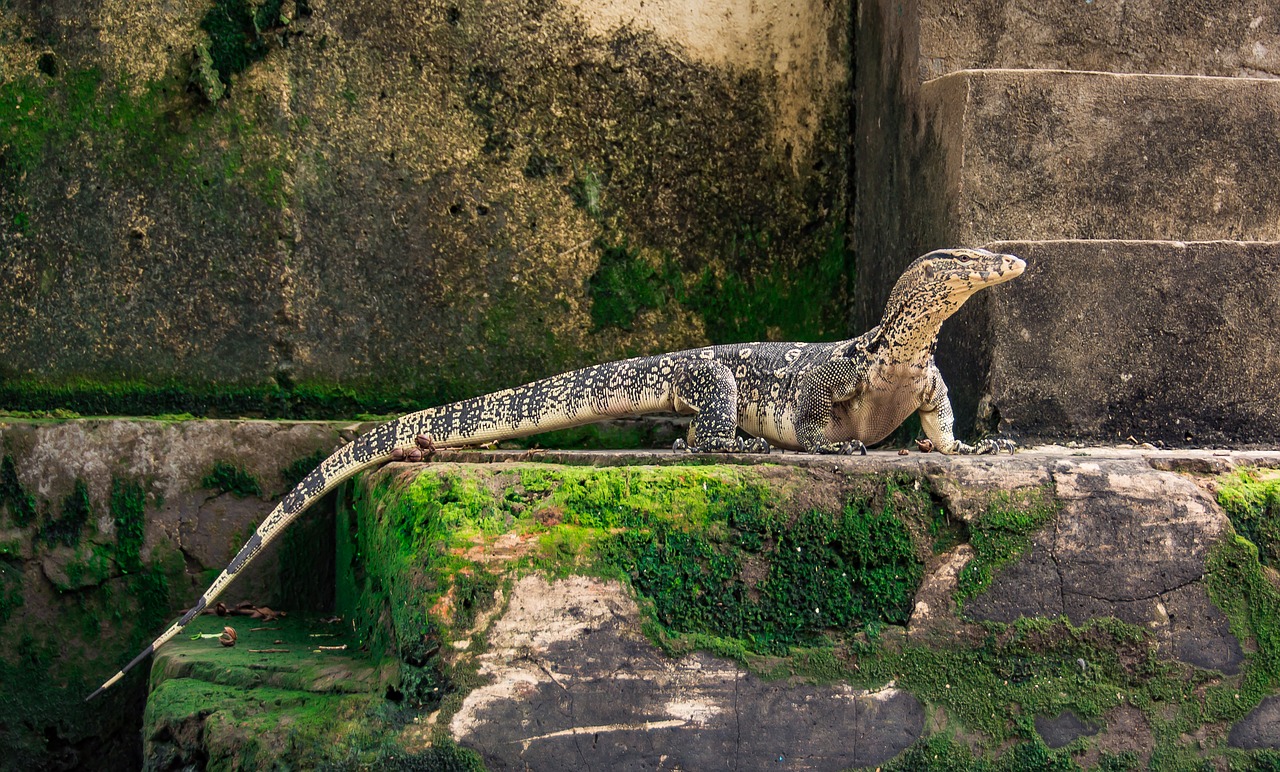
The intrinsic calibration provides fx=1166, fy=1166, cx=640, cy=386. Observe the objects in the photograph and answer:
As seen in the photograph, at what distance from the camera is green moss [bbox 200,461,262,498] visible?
19.2ft

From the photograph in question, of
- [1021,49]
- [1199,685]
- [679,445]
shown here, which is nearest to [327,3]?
[679,445]

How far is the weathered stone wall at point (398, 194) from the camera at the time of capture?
6.21 meters

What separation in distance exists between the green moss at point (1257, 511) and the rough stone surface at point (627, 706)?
4.50 feet

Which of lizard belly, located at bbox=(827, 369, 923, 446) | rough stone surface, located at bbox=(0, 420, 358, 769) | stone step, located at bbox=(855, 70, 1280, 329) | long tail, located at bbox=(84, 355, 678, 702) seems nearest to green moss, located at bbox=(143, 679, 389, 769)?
long tail, located at bbox=(84, 355, 678, 702)

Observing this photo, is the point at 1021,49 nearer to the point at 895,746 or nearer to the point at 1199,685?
the point at 1199,685

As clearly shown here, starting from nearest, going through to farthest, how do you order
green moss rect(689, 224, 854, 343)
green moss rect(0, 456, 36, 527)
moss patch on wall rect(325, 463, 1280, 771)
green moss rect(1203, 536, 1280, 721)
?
1. moss patch on wall rect(325, 463, 1280, 771)
2. green moss rect(1203, 536, 1280, 721)
3. green moss rect(0, 456, 36, 527)
4. green moss rect(689, 224, 854, 343)

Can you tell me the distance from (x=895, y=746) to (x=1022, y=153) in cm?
292

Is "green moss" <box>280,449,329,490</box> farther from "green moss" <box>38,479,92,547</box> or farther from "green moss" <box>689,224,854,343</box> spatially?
"green moss" <box>689,224,854,343</box>

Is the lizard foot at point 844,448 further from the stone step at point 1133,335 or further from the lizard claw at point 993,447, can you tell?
the stone step at point 1133,335

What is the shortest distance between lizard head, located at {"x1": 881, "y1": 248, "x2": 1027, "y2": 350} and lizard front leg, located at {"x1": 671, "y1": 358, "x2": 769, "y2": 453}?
794 millimetres

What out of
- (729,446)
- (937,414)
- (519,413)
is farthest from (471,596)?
(937,414)

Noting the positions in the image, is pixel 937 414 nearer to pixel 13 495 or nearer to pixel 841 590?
pixel 841 590

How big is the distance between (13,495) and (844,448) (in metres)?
3.97

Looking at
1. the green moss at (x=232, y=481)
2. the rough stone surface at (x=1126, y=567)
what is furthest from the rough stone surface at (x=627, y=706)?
the green moss at (x=232, y=481)
